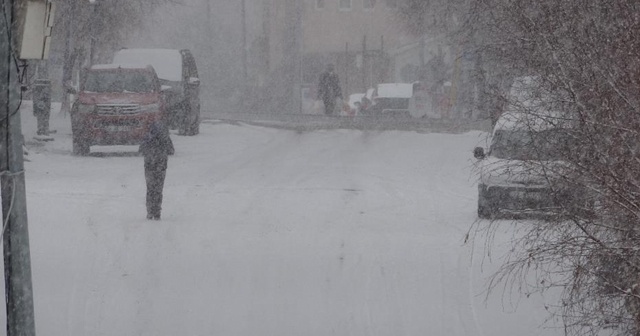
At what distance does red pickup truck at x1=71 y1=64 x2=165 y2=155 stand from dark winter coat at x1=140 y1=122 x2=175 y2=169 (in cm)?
847

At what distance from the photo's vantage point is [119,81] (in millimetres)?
25031

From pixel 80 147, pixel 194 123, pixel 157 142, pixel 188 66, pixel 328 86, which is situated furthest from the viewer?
pixel 328 86

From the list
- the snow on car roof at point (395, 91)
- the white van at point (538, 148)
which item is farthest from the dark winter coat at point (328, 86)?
the white van at point (538, 148)

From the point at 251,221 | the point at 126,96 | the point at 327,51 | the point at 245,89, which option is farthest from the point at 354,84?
the point at 251,221

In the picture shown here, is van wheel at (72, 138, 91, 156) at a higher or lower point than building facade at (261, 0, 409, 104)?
lower

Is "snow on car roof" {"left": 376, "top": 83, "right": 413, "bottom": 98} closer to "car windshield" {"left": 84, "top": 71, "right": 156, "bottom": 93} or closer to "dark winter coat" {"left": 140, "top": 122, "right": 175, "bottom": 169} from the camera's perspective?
"car windshield" {"left": 84, "top": 71, "right": 156, "bottom": 93}

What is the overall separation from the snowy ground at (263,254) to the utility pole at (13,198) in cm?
229

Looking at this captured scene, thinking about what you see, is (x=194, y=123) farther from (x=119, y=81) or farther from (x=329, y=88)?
(x=329, y=88)

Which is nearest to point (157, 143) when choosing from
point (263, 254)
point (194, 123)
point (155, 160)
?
point (155, 160)

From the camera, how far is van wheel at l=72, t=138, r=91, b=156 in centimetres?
2408

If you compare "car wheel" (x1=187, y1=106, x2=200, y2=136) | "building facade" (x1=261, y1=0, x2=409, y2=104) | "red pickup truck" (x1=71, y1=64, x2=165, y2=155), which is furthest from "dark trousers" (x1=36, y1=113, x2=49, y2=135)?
"building facade" (x1=261, y1=0, x2=409, y2=104)

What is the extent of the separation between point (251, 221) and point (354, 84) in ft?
158

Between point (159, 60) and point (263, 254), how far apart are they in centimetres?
1604

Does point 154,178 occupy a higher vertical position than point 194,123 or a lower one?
higher
